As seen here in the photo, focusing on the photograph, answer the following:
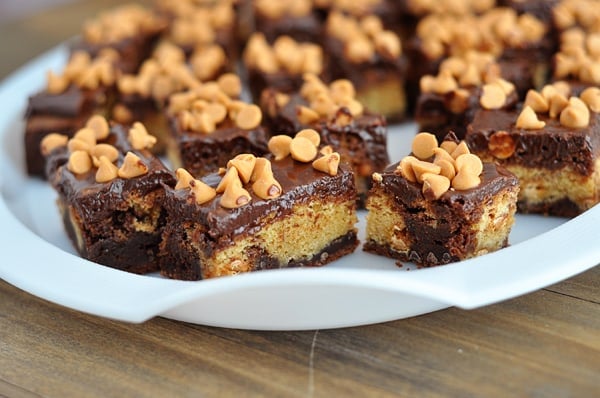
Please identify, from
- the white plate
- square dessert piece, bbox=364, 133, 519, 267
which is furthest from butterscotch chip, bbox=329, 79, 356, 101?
the white plate

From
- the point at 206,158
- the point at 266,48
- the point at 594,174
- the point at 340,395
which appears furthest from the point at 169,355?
the point at 266,48

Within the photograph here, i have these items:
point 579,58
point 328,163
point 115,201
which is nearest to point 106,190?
point 115,201

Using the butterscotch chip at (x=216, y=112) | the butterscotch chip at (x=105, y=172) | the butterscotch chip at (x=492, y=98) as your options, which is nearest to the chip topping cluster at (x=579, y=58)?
the butterscotch chip at (x=492, y=98)

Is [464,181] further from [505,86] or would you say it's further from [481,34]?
[481,34]

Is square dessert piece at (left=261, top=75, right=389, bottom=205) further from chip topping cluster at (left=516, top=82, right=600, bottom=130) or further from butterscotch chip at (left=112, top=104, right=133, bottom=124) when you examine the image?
butterscotch chip at (left=112, top=104, right=133, bottom=124)

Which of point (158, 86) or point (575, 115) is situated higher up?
point (158, 86)

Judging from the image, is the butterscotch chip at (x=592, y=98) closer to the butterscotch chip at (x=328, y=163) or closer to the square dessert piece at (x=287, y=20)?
the butterscotch chip at (x=328, y=163)
